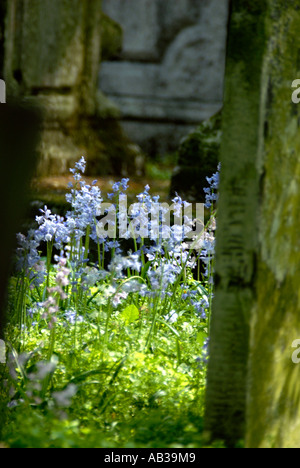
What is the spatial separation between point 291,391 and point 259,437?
230 millimetres

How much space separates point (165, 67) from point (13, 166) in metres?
Answer: 7.94

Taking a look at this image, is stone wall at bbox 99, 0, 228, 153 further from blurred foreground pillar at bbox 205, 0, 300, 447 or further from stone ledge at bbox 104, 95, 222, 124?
blurred foreground pillar at bbox 205, 0, 300, 447

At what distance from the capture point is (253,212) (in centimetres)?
203

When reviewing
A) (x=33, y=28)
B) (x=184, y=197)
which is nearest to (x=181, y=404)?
(x=184, y=197)

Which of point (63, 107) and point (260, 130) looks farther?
point (63, 107)

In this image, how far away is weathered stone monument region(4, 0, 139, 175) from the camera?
A: 5887mm

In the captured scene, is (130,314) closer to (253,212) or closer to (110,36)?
(253,212)

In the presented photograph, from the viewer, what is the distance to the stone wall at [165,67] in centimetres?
986

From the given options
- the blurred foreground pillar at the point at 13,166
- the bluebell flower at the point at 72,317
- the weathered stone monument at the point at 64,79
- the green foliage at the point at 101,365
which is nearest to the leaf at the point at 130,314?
the green foliage at the point at 101,365

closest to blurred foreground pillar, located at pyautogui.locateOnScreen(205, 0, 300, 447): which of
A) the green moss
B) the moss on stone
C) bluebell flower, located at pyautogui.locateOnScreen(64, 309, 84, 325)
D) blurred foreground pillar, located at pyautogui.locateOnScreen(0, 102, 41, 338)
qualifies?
blurred foreground pillar, located at pyautogui.locateOnScreen(0, 102, 41, 338)

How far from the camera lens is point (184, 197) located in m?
5.16

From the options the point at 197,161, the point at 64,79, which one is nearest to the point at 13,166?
the point at 197,161

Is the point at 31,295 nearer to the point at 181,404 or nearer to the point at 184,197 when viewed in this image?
the point at 181,404

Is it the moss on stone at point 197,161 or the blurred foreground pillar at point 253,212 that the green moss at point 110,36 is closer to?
the moss on stone at point 197,161
